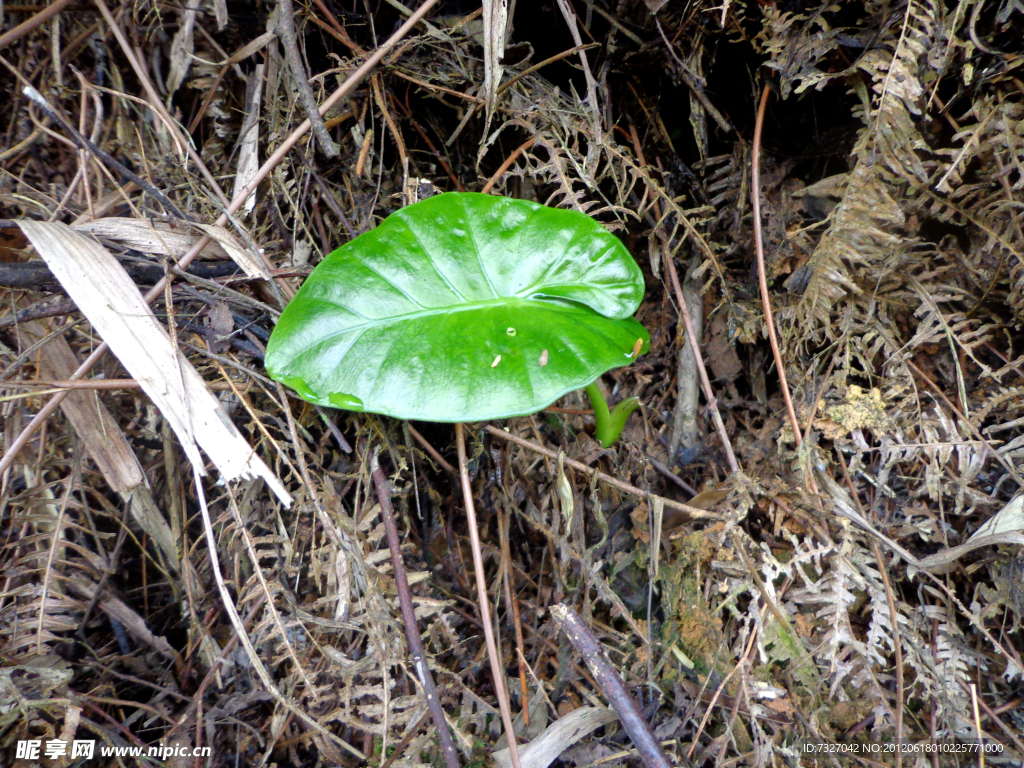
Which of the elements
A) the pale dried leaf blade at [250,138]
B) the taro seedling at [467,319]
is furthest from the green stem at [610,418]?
the pale dried leaf blade at [250,138]

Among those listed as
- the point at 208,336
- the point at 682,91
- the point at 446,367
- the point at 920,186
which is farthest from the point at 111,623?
the point at 920,186

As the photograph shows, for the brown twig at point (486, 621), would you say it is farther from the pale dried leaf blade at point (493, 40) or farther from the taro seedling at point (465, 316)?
the pale dried leaf blade at point (493, 40)

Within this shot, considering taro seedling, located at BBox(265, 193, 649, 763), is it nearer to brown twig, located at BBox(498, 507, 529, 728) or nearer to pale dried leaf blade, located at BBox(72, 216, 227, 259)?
brown twig, located at BBox(498, 507, 529, 728)

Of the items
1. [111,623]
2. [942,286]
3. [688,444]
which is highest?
[942,286]

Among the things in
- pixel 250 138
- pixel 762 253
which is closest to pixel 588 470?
pixel 762 253

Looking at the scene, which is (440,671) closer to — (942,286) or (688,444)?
(688,444)

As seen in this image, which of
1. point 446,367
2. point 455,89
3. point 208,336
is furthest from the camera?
point 455,89
